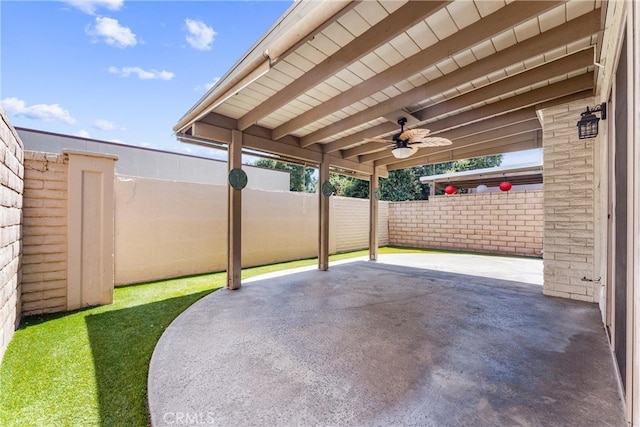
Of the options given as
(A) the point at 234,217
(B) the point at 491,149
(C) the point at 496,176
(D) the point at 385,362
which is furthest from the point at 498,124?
(C) the point at 496,176

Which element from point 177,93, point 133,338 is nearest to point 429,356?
point 133,338

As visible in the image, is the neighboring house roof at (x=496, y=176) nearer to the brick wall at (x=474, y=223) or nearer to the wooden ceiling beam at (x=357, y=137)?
the brick wall at (x=474, y=223)

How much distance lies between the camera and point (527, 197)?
A: 28.1 feet

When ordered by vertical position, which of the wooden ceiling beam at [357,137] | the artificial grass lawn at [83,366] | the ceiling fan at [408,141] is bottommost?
the artificial grass lawn at [83,366]

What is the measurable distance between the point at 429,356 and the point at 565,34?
3.18 m

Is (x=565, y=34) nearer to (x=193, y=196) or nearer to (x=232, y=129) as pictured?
(x=232, y=129)

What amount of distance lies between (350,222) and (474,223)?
4498 mm

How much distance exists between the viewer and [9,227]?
8.42 ft

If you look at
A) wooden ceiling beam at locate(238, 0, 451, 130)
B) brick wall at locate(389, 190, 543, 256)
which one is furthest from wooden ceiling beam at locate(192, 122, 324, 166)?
brick wall at locate(389, 190, 543, 256)

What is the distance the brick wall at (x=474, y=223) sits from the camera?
8.57 meters

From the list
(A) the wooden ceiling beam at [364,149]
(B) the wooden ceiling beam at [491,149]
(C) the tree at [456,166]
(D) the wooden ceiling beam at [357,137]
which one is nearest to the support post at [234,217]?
(D) the wooden ceiling beam at [357,137]

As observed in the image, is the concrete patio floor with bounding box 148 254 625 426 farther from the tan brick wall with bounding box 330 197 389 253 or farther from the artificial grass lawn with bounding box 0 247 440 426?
the tan brick wall with bounding box 330 197 389 253

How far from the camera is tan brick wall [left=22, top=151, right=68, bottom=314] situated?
322 cm

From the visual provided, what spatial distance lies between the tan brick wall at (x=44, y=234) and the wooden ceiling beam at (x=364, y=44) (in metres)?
3.06
